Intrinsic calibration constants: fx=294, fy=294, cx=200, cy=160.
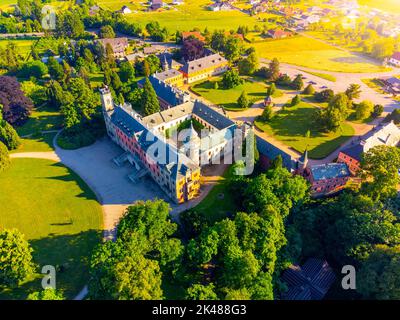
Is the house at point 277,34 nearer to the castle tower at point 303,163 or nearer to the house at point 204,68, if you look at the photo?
the house at point 204,68

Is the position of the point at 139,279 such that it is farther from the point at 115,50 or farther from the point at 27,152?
the point at 115,50

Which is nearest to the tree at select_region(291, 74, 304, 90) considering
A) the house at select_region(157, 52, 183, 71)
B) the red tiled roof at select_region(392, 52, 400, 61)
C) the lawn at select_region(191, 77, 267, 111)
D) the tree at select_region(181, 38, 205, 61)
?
the lawn at select_region(191, 77, 267, 111)

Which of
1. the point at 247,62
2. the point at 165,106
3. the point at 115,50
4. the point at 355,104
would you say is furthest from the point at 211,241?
the point at 115,50

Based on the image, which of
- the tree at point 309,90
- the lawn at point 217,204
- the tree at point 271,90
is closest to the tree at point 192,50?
the tree at point 271,90

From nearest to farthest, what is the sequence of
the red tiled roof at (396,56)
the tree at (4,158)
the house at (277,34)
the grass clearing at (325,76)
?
the tree at (4,158) → the grass clearing at (325,76) → the red tiled roof at (396,56) → the house at (277,34)

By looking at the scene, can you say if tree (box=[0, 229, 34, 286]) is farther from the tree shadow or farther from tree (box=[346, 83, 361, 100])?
tree (box=[346, 83, 361, 100])
